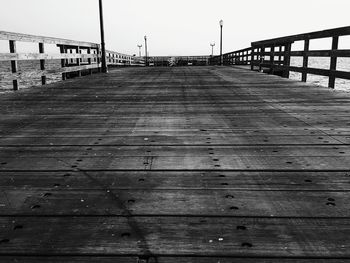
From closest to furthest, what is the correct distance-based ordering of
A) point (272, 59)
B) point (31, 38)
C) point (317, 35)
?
1. point (317, 35)
2. point (31, 38)
3. point (272, 59)

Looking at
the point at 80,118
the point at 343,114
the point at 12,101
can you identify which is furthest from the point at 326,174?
the point at 12,101

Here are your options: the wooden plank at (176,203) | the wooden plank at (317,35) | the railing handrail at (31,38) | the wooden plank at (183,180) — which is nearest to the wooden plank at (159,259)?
the wooden plank at (176,203)

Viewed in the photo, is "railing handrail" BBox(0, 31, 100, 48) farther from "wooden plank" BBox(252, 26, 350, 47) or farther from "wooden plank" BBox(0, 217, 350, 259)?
"wooden plank" BBox(252, 26, 350, 47)

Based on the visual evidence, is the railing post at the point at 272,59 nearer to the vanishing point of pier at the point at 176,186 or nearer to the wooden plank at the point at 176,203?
the vanishing point of pier at the point at 176,186

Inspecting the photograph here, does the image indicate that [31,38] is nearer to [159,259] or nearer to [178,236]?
[178,236]

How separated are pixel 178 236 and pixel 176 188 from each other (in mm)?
667

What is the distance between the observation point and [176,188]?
250cm

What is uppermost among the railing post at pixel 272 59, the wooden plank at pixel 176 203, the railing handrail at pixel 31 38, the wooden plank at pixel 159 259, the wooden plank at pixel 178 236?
the railing handrail at pixel 31 38

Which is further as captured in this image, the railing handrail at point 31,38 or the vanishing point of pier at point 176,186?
the railing handrail at point 31,38

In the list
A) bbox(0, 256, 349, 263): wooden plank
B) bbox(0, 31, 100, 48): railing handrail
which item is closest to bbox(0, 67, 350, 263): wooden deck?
bbox(0, 256, 349, 263): wooden plank

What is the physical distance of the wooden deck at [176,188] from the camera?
1769mm

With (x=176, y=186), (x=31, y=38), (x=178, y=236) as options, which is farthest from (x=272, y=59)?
(x=178, y=236)

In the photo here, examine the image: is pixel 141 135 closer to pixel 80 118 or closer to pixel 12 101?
pixel 80 118

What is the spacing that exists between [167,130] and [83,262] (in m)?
2.72
